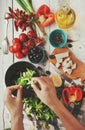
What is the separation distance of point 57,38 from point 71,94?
0.78 ft

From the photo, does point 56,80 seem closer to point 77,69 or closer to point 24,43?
point 77,69

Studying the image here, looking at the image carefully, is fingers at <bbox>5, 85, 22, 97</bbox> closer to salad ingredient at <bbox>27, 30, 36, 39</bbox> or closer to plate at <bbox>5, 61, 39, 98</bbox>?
plate at <bbox>5, 61, 39, 98</bbox>

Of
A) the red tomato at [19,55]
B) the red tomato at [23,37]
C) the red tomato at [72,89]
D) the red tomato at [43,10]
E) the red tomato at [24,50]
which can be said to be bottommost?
the red tomato at [72,89]

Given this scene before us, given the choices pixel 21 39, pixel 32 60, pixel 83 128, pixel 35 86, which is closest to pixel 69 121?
pixel 83 128

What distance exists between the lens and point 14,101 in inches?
50.8

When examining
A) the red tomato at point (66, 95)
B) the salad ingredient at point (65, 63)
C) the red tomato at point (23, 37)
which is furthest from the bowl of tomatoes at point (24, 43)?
the red tomato at point (66, 95)

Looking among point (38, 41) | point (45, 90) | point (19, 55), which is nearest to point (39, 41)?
point (38, 41)

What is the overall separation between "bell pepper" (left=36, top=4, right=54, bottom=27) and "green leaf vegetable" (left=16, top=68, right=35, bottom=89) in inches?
8.1

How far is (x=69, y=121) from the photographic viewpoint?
45.7 inches

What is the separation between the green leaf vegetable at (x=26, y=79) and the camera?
4.27 feet

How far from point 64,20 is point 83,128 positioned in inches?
17.3

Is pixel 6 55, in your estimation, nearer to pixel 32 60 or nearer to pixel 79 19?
pixel 32 60

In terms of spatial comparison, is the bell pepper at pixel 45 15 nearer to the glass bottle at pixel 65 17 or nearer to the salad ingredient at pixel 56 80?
the glass bottle at pixel 65 17

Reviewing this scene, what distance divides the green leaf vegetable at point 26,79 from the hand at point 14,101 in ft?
0.09
